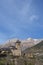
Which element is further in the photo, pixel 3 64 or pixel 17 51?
pixel 17 51

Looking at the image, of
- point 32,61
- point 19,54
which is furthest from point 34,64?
point 19,54

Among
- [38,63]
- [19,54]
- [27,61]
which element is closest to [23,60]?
[27,61]

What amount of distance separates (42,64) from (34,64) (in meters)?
1.60

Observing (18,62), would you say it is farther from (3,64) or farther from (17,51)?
(17,51)

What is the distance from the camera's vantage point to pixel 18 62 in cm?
2466

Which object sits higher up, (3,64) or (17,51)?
(17,51)

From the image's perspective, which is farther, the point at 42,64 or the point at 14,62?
the point at 42,64

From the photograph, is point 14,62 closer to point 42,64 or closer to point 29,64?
point 29,64

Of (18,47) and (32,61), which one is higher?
(18,47)

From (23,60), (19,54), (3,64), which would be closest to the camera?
(3,64)

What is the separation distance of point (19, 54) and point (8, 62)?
18.1ft

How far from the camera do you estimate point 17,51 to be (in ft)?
99.8

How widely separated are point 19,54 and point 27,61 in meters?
4.10

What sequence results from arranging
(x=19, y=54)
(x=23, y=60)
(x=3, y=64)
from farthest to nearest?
(x=19, y=54) → (x=23, y=60) → (x=3, y=64)
